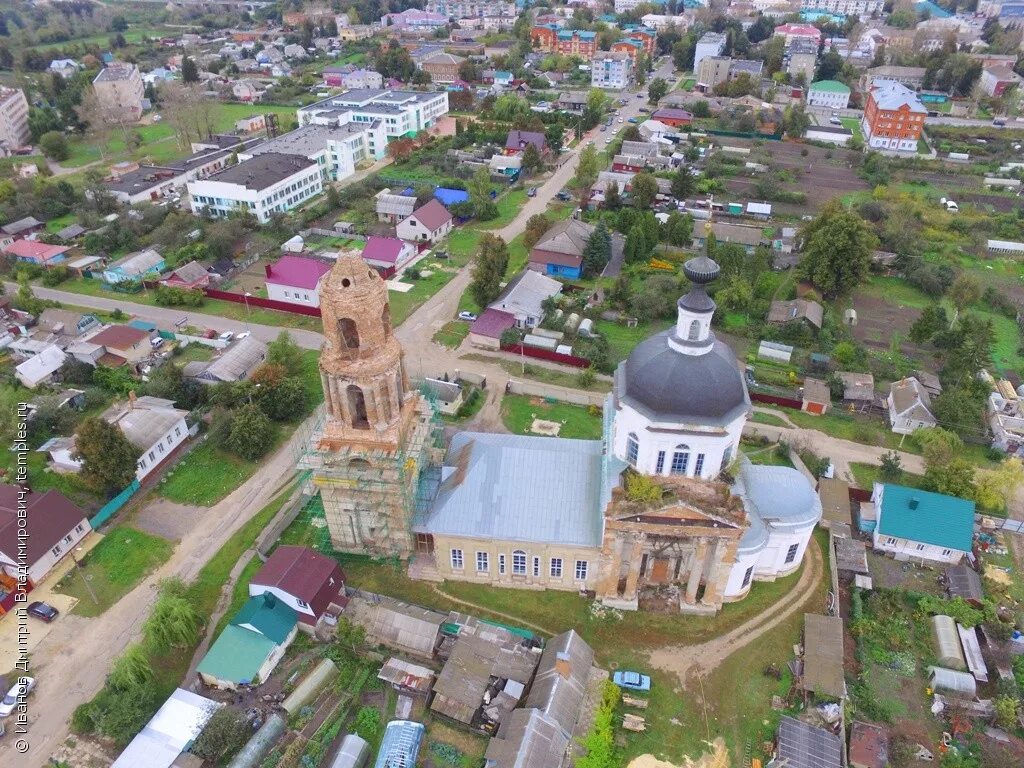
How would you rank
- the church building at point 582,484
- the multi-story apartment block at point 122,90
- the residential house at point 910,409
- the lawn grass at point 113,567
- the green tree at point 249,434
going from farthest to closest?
1. the multi-story apartment block at point 122,90
2. the residential house at point 910,409
3. the green tree at point 249,434
4. the lawn grass at point 113,567
5. the church building at point 582,484

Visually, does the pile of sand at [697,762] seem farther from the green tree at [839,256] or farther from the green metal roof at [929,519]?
the green tree at [839,256]

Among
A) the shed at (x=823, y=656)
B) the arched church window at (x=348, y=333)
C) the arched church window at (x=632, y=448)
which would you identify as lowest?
the shed at (x=823, y=656)

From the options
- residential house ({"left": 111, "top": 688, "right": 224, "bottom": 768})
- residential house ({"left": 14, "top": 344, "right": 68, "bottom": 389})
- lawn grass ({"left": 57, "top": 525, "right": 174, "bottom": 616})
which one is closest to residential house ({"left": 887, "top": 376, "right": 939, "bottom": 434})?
residential house ({"left": 111, "top": 688, "right": 224, "bottom": 768})

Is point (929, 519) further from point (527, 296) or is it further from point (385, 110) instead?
point (385, 110)

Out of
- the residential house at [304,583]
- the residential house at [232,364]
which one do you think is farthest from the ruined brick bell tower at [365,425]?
the residential house at [232,364]

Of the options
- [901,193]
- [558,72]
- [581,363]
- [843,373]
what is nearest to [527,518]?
[581,363]

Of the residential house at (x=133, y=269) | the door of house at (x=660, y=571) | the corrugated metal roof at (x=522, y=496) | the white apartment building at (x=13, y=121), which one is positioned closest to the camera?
the corrugated metal roof at (x=522, y=496)
